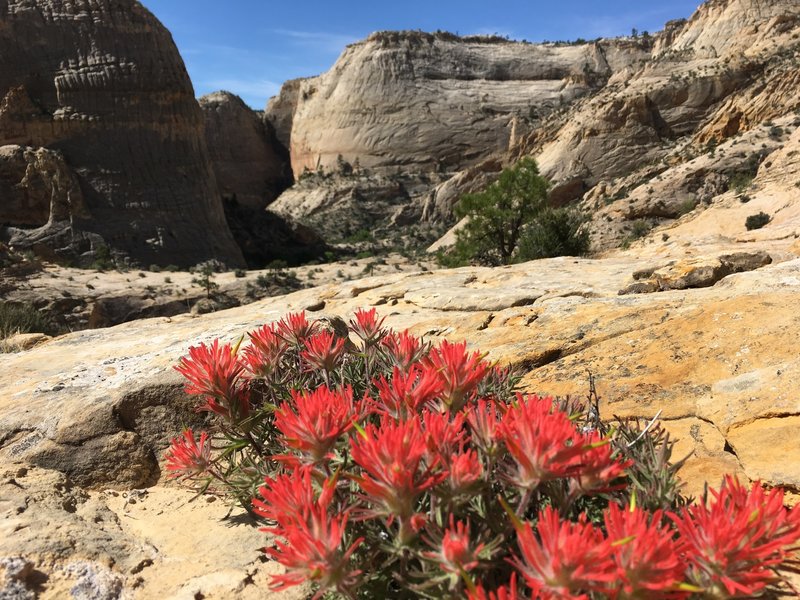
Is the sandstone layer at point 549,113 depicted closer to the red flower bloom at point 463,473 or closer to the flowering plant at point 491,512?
the flowering plant at point 491,512

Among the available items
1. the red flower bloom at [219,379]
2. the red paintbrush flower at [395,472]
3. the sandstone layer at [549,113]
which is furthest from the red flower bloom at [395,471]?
the sandstone layer at [549,113]

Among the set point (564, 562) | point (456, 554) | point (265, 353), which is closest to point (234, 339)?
point (265, 353)

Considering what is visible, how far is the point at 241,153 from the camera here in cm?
5706

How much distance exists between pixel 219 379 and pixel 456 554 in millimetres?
1123

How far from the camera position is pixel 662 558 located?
94 centimetres

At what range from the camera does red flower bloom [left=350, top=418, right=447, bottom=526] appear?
3.55 ft

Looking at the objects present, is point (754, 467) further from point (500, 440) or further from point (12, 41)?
point (12, 41)

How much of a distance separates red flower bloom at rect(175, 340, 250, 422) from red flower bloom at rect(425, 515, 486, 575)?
1053mm

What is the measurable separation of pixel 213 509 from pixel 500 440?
4.57ft

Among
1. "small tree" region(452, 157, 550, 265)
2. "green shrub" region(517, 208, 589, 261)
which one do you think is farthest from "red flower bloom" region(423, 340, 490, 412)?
"small tree" region(452, 157, 550, 265)

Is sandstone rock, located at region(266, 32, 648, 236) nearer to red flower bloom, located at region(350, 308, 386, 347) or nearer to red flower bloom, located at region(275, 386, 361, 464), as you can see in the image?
red flower bloom, located at region(350, 308, 386, 347)

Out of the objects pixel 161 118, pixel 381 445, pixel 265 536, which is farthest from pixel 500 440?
pixel 161 118

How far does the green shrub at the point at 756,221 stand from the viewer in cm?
1314

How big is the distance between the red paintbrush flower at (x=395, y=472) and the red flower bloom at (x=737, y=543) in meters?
0.50
